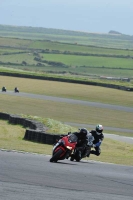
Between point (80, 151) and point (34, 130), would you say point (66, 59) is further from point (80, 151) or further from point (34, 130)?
point (80, 151)

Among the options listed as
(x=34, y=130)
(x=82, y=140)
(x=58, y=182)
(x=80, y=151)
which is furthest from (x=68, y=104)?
(x=58, y=182)

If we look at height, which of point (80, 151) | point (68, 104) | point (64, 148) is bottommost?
point (68, 104)

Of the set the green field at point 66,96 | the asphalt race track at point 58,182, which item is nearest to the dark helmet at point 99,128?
the green field at point 66,96

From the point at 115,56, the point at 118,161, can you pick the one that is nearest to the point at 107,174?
the point at 118,161

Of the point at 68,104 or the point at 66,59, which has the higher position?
the point at 68,104

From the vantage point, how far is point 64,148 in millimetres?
16922

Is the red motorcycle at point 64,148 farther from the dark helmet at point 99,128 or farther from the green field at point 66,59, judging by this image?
the green field at point 66,59

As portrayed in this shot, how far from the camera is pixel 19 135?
26.8m

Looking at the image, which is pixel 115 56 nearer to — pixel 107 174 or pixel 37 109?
pixel 37 109

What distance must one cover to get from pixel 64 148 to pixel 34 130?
8.52m

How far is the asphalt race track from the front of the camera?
10734 millimetres

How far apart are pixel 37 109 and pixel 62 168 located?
33984 millimetres

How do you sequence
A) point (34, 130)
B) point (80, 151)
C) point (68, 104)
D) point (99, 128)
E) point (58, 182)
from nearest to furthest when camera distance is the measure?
point (58, 182), point (80, 151), point (99, 128), point (34, 130), point (68, 104)

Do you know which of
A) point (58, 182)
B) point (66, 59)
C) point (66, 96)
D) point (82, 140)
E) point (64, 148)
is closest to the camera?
point (58, 182)
